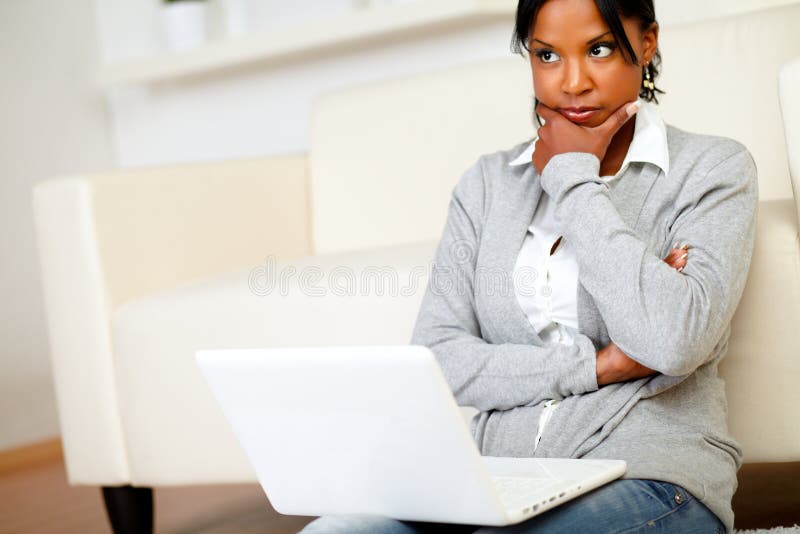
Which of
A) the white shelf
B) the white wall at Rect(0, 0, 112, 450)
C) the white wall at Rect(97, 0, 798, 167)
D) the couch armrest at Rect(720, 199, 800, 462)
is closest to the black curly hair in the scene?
the couch armrest at Rect(720, 199, 800, 462)

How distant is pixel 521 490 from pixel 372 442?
0.44 feet

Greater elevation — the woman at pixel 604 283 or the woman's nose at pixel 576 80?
the woman's nose at pixel 576 80

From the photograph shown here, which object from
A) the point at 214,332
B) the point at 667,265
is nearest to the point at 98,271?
the point at 214,332

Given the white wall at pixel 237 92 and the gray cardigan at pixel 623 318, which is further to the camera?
the white wall at pixel 237 92

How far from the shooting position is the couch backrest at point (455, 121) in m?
1.80

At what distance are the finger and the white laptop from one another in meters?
0.38

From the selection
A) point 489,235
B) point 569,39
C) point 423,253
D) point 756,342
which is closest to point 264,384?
point 489,235

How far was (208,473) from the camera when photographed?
5.92ft

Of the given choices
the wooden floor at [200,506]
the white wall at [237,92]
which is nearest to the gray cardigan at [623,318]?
the wooden floor at [200,506]

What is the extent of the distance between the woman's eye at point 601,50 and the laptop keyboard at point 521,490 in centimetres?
49

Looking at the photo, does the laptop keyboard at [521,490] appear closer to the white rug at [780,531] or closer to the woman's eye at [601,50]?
the woman's eye at [601,50]

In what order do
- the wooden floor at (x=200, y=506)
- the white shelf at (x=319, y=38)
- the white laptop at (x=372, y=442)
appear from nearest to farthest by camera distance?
the white laptop at (x=372, y=442), the wooden floor at (x=200, y=506), the white shelf at (x=319, y=38)

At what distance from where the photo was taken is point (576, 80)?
1158 mm

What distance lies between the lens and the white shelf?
2.48m
